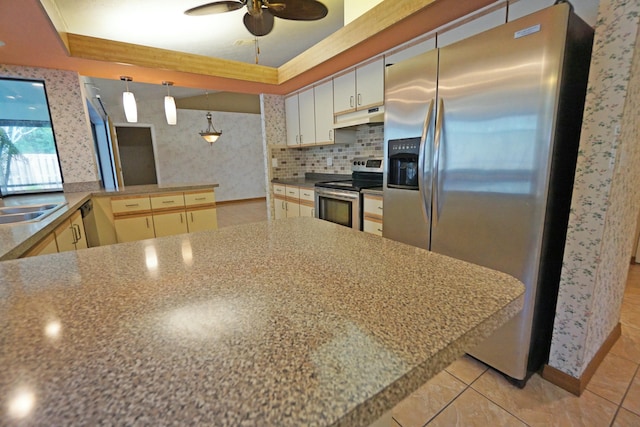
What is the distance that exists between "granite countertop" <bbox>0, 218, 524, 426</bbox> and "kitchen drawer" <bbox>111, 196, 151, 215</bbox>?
2396 millimetres

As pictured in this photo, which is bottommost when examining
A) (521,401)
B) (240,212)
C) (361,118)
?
(521,401)

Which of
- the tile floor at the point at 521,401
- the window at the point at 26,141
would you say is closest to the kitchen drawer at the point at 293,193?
the window at the point at 26,141

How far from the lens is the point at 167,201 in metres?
3.19

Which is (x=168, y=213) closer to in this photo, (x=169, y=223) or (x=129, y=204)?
(x=169, y=223)

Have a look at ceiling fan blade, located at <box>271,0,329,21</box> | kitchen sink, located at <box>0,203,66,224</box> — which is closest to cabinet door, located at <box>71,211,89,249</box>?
kitchen sink, located at <box>0,203,66,224</box>

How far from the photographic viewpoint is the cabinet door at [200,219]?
133 inches

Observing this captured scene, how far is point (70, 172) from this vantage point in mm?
2928

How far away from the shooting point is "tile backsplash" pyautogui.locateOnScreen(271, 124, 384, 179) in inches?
131

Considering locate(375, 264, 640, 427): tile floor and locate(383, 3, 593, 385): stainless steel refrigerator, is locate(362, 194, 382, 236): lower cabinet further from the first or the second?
locate(375, 264, 640, 427): tile floor

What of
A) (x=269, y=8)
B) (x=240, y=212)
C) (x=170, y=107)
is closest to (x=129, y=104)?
(x=170, y=107)

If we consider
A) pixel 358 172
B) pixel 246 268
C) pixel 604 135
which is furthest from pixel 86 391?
pixel 358 172

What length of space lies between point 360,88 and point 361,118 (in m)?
0.33

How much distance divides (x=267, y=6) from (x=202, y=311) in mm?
2006

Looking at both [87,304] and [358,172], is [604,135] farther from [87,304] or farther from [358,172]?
[358,172]
